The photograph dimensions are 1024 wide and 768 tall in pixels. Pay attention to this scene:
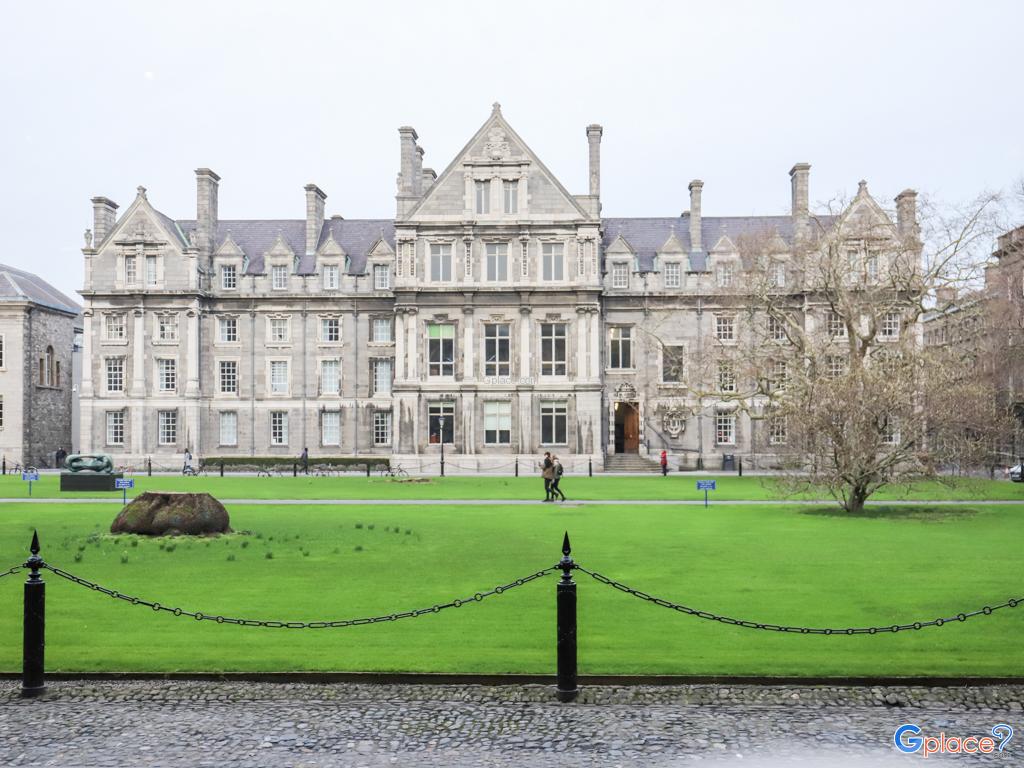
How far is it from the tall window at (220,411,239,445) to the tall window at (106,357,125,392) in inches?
263

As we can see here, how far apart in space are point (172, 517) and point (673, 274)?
41342 mm

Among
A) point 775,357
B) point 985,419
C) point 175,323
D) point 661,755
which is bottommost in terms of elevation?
point 661,755

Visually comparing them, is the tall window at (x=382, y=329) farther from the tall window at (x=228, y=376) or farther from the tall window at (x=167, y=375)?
the tall window at (x=167, y=375)

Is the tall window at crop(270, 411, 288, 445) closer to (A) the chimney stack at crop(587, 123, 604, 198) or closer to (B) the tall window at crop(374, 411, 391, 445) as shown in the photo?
(B) the tall window at crop(374, 411, 391, 445)

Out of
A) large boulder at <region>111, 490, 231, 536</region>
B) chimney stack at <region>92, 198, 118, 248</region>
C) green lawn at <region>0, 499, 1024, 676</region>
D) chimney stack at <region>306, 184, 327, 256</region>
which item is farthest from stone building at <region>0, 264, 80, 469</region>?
large boulder at <region>111, 490, 231, 536</region>

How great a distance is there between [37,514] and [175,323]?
31992 mm

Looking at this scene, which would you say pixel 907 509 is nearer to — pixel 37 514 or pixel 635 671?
pixel 635 671

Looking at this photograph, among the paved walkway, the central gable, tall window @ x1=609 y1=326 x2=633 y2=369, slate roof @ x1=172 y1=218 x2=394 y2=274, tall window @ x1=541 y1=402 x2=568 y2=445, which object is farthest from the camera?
slate roof @ x1=172 y1=218 x2=394 y2=274

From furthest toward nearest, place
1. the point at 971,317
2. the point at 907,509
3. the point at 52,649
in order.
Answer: the point at 971,317 → the point at 907,509 → the point at 52,649

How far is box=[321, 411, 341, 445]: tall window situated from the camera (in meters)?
55.5

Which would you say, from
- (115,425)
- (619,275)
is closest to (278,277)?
(115,425)

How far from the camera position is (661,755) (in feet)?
24.3

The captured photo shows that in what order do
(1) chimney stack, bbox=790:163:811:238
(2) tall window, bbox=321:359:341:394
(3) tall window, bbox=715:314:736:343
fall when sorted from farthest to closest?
(2) tall window, bbox=321:359:341:394 < (3) tall window, bbox=715:314:736:343 < (1) chimney stack, bbox=790:163:811:238

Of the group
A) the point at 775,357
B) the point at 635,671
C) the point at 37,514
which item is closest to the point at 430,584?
the point at 635,671
